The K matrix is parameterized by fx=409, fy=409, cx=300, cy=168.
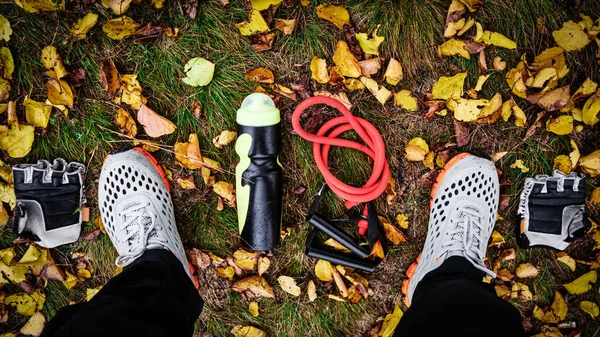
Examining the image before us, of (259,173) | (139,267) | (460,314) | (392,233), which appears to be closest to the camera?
(460,314)

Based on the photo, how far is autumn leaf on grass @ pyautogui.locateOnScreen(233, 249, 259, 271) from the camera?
223 cm

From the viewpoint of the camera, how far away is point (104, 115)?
2.12m

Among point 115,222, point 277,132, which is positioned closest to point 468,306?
point 277,132

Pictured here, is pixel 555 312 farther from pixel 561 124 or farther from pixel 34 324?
pixel 34 324

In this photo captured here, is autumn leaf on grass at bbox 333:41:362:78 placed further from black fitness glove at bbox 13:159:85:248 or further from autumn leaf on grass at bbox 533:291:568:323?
autumn leaf on grass at bbox 533:291:568:323

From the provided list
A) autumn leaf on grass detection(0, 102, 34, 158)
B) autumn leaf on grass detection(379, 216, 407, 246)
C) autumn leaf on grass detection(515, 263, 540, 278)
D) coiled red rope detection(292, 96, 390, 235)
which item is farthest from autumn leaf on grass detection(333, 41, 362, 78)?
autumn leaf on grass detection(0, 102, 34, 158)

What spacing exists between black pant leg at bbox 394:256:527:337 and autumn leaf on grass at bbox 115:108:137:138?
1590 mm

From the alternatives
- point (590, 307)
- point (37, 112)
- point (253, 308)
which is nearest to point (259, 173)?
point (253, 308)

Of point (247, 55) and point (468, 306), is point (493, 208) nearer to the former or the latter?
point (468, 306)

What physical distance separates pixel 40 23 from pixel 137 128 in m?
0.68

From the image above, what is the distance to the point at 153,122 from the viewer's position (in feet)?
6.86

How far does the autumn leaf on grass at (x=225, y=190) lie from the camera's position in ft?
7.11

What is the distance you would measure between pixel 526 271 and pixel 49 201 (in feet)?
8.52

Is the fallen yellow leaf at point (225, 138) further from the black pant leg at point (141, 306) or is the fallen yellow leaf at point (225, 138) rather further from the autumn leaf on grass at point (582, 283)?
the autumn leaf on grass at point (582, 283)
